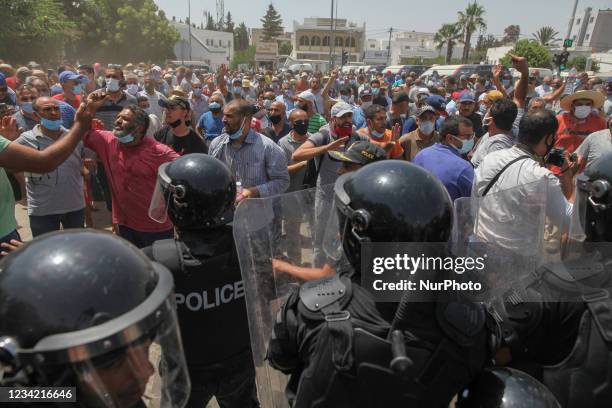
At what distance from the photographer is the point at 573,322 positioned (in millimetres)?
1461

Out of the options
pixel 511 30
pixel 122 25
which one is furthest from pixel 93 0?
pixel 511 30

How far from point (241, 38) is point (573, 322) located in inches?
4299

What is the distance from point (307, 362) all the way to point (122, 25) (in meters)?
49.2

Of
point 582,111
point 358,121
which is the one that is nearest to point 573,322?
point 582,111

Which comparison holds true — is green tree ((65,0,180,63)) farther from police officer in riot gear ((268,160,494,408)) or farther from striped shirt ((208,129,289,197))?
police officer in riot gear ((268,160,494,408))

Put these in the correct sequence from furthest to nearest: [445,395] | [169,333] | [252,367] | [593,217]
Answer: [252,367], [593,217], [445,395], [169,333]

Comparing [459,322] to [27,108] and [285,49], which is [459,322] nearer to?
[27,108]

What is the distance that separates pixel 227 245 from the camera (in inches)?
80.9

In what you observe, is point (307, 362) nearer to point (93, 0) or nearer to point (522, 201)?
point (522, 201)

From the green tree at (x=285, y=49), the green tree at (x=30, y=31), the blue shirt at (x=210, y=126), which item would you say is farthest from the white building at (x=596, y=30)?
the blue shirt at (x=210, y=126)

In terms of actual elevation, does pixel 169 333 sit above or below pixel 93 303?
below

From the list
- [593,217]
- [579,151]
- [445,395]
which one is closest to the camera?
[445,395]

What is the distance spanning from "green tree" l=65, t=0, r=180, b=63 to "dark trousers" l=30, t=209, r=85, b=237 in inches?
1746
